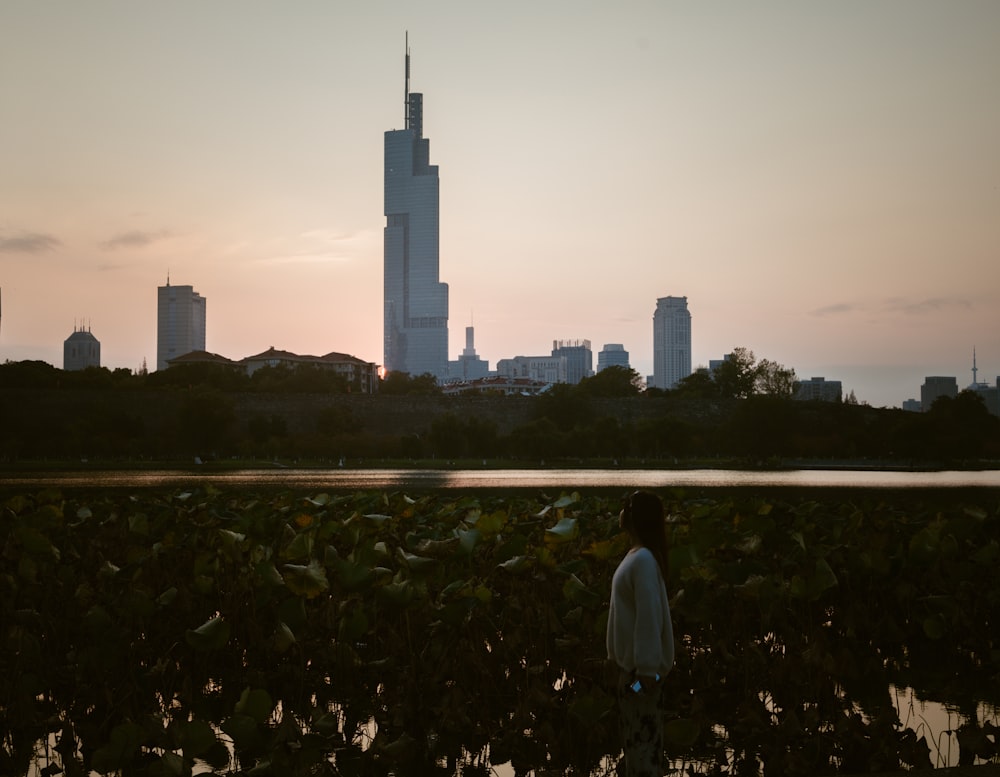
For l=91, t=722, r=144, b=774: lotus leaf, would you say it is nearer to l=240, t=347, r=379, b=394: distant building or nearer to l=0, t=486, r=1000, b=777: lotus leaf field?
l=0, t=486, r=1000, b=777: lotus leaf field

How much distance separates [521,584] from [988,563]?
161 inches

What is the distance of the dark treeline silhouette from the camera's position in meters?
69.2

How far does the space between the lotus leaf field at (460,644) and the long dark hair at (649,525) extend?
4.88ft

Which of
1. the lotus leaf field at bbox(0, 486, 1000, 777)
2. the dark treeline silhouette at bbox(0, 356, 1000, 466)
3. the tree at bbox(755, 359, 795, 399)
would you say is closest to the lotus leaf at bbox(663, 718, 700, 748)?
the lotus leaf field at bbox(0, 486, 1000, 777)

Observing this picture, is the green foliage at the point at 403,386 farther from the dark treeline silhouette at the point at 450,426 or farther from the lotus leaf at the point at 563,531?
the lotus leaf at the point at 563,531

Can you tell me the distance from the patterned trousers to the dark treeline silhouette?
206 feet

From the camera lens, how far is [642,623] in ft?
13.7

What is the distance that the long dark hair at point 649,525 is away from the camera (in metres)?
4.27

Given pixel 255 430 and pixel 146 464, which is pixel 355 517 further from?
pixel 255 430

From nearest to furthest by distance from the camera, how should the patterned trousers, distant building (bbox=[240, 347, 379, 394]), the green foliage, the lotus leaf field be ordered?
the patterned trousers, the lotus leaf field, the green foliage, distant building (bbox=[240, 347, 379, 394])

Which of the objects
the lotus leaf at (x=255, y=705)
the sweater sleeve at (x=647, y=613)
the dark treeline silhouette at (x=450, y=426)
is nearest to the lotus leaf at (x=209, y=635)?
the lotus leaf at (x=255, y=705)

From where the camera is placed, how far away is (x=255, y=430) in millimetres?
81250

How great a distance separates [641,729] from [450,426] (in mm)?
71569

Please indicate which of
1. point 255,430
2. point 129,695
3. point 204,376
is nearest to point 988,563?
point 129,695
